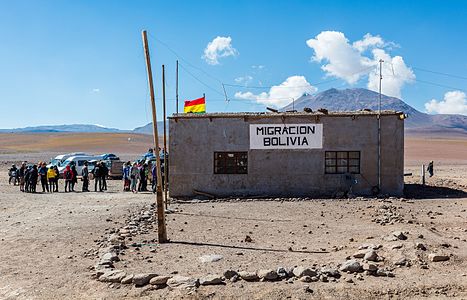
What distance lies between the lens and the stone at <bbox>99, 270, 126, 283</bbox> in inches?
372

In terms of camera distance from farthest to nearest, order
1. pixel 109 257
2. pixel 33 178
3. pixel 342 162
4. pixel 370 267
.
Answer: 1. pixel 33 178
2. pixel 342 162
3. pixel 109 257
4. pixel 370 267

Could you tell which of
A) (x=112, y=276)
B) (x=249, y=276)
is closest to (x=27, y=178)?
(x=112, y=276)

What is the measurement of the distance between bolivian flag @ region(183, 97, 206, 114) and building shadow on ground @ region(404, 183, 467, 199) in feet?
33.9

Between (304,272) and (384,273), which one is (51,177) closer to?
(304,272)

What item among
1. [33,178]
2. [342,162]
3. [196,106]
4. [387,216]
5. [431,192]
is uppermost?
[196,106]

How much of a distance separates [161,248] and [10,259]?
329 cm

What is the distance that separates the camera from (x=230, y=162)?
968 inches

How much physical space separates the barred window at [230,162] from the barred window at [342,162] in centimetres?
381

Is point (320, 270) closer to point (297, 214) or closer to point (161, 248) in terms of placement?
point (161, 248)

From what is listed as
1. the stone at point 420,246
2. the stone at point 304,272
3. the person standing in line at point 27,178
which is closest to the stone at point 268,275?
the stone at point 304,272

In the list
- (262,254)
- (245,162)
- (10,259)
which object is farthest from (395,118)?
(10,259)

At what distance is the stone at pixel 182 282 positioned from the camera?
8.91m

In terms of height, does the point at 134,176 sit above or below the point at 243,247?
above

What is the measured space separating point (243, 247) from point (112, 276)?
3765mm
